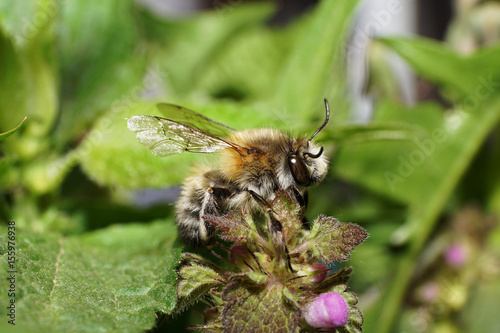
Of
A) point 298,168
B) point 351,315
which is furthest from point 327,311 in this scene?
point 298,168

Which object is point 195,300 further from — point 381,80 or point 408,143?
point 381,80

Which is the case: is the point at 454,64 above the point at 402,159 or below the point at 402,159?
above

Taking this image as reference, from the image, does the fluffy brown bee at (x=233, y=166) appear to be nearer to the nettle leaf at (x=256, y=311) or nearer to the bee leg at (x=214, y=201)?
the bee leg at (x=214, y=201)

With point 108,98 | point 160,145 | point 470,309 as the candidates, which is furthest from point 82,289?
point 470,309

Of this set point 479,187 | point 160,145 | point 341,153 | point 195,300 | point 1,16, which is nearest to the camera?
point 195,300

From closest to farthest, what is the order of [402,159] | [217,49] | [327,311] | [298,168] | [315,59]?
[327,311]
[298,168]
[315,59]
[402,159]
[217,49]

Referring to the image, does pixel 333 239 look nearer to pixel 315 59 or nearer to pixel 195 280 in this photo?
pixel 195 280
